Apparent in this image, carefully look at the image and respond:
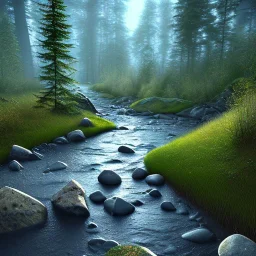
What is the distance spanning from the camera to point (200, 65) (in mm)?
20641

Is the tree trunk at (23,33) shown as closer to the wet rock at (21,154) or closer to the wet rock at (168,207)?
the wet rock at (21,154)

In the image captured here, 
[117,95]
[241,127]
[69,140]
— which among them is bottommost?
[117,95]

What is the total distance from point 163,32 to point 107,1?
33.0 feet

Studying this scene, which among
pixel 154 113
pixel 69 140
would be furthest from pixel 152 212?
pixel 154 113

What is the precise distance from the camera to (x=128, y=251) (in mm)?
3203

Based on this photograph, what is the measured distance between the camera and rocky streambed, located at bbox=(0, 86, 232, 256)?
359 cm

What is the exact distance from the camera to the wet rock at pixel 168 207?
179 inches

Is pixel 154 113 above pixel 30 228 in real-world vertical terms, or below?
below

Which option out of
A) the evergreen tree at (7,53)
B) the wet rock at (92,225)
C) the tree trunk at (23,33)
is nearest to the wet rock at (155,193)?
the wet rock at (92,225)

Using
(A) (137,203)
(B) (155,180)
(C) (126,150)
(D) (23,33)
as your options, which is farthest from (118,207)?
(D) (23,33)

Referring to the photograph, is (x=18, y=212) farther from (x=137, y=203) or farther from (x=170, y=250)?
(x=170, y=250)

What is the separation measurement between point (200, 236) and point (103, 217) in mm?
1433

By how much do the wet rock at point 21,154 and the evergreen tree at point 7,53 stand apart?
14.1m

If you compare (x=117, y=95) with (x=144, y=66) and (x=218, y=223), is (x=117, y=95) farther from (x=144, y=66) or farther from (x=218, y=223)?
(x=218, y=223)
